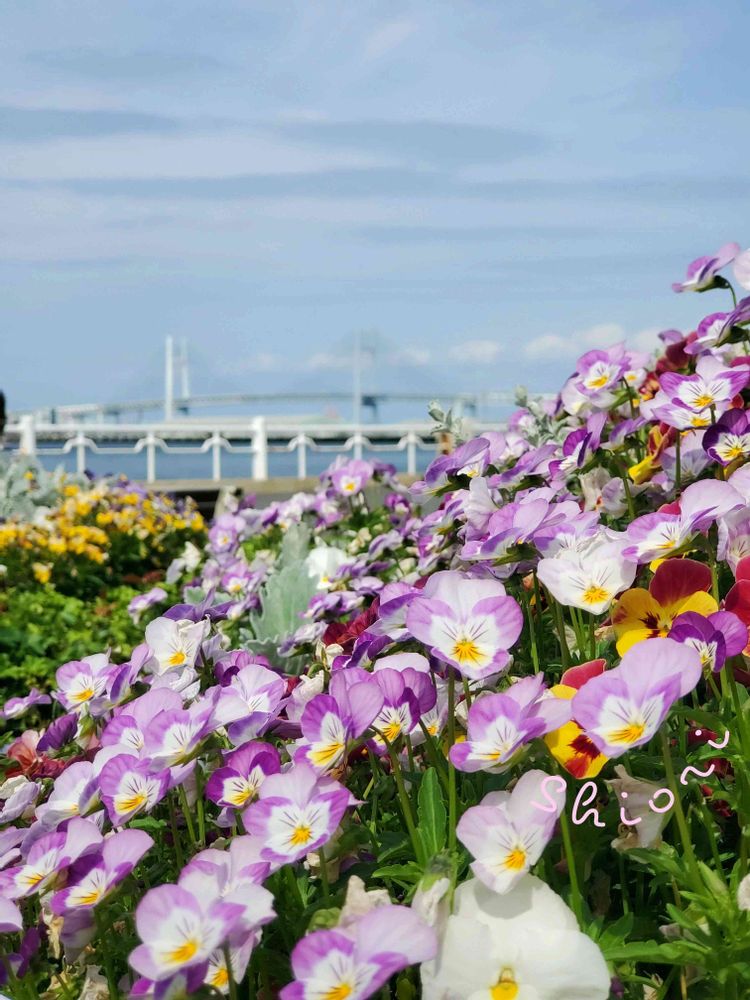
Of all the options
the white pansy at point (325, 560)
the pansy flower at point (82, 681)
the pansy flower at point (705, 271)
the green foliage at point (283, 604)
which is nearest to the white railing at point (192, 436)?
the white pansy at point (325, 560)

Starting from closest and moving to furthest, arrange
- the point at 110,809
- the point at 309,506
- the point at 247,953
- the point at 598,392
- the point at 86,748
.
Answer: the point at 247,953, the point at 110,809, the point at 86,748, the point at 598,392, the point at 309,506

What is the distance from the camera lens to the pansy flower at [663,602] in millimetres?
1436

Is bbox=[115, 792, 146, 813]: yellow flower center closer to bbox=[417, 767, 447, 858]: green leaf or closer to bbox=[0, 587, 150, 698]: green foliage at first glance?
bbox=[417, 767, 447, 858]: green leaf

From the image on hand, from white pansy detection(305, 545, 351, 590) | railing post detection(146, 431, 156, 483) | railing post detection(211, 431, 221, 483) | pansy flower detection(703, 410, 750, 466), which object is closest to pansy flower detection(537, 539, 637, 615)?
pansy flower detection(703, 410, 750, 466)

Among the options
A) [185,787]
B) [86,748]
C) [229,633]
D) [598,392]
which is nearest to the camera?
[185,787]

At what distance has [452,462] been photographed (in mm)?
2051

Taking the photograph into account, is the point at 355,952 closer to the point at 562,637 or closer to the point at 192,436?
the point at 562,637

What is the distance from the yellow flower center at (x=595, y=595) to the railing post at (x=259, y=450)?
13.1m

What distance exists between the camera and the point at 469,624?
1.35 meters

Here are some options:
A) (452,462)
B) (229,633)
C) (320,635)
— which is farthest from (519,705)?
(229,633)

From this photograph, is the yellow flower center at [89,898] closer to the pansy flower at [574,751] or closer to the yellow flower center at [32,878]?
the yellow flower center at [32,878]

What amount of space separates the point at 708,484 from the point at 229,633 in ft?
7.47

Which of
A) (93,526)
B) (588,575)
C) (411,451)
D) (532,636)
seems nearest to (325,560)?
(532,636)

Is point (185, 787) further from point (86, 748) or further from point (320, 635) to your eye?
point (320, 635)
